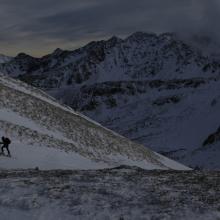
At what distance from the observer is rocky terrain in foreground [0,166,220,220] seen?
1839 cm

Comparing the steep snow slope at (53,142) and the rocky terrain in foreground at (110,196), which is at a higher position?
the steep snow slope at (53,142)

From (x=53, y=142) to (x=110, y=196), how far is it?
23966 millimetres

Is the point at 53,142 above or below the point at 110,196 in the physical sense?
above

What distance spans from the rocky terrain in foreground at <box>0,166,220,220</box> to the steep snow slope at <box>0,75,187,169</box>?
1194 centimetres

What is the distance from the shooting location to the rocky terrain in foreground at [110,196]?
18391mm

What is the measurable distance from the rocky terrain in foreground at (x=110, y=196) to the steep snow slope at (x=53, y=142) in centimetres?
→ 1194

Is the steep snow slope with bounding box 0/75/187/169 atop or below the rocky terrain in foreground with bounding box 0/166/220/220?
atop

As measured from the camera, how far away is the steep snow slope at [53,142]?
37969 mm

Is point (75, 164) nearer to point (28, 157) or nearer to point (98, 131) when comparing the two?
point (28, 157)

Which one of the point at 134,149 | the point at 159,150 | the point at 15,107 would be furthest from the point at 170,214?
the point at 159,150

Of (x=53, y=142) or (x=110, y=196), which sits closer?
(x=110, y=196)

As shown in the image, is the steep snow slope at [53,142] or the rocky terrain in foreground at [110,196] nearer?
the rocky terrain in foreground at [110,196]

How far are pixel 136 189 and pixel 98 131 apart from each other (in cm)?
3718

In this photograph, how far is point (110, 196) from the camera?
19.9 meters
